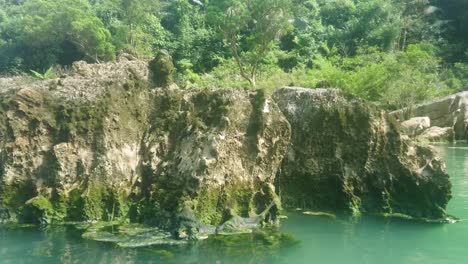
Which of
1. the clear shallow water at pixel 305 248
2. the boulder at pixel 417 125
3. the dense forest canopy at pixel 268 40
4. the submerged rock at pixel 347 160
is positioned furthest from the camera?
the dense forest canopy at pixel 268 40

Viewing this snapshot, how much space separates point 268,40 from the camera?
26188 millimetres

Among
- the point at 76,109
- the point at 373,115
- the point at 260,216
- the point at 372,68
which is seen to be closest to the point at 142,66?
the point at 76,109

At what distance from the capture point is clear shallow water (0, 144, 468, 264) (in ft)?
22.0

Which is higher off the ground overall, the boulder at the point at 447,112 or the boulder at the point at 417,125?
the boulder at the point at 447,112

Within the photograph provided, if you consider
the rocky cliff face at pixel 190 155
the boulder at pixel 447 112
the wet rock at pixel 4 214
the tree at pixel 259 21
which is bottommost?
the wet rock at pixel 4 214

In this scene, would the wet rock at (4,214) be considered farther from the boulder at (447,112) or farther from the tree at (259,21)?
the boulder at (447,112)

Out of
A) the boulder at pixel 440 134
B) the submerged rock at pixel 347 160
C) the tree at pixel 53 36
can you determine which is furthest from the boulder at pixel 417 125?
the tree at pixel 53 36

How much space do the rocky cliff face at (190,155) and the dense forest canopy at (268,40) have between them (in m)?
16.1

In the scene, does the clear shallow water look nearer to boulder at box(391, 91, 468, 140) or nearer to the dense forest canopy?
boulder at box(391, 91, 468, 140)

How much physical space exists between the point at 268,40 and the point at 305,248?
19.8m

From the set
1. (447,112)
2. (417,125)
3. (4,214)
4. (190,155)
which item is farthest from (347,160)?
(447,112)

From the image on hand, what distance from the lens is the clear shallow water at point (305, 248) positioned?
22.0 feet

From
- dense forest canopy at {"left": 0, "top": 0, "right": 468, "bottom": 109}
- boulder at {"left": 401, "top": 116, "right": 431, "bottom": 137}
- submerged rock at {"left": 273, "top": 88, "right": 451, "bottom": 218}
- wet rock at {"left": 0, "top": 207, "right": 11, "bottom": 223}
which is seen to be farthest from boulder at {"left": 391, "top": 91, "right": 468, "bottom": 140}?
wet rock at {"left": 0, "top": 207, "right": 11, "bottom": 223}

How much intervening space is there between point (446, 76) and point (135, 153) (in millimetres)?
25359
